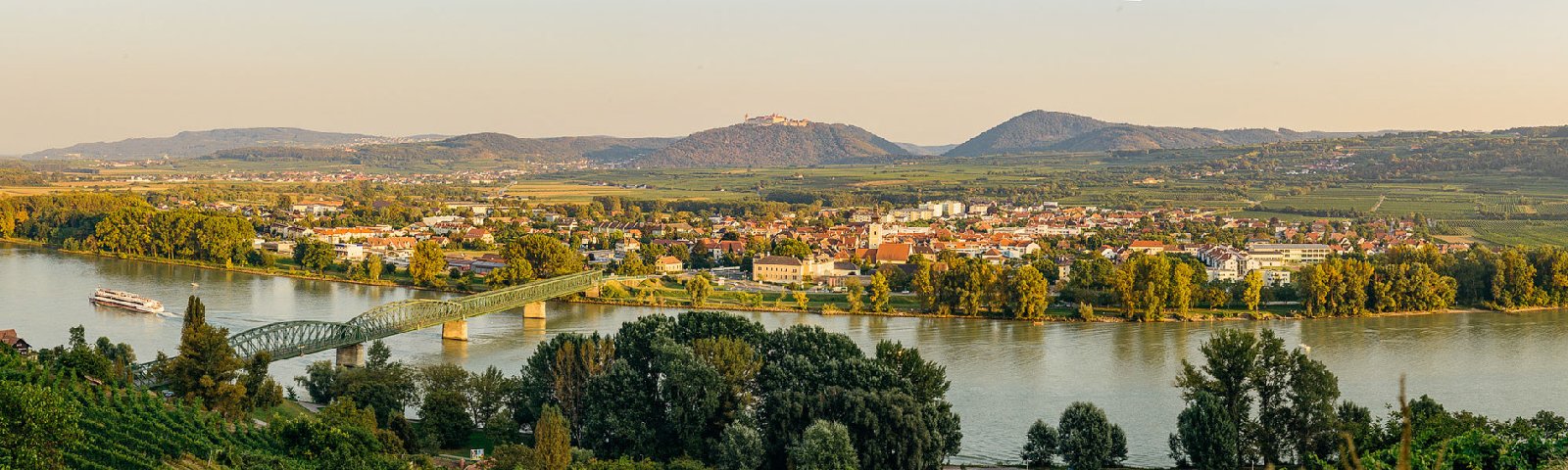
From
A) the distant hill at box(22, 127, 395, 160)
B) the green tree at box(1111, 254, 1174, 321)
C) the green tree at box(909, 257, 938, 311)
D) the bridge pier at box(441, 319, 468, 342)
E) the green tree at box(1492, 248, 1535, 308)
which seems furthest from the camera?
the distant hill at box(22, 127, 395, 160)

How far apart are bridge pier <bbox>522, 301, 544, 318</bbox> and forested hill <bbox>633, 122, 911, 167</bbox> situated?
7938 centimetres

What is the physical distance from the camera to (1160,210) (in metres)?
38.9

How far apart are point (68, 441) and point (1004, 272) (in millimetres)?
14983

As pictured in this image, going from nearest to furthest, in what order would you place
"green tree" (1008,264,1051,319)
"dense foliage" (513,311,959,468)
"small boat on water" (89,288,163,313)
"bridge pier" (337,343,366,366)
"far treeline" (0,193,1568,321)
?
1. "dense foliage" (513,311,959,468)
2. "bridge pier" (337,343,366,366)
3. "small boat on water" (89,288,163,313)
4. "green tree" (1008,264,1051,319)
5. "far treeline" (0,193,1568,321)

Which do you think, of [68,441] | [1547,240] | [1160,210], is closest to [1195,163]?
[1160,210]

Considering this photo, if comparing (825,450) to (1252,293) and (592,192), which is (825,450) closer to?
(1252,293)

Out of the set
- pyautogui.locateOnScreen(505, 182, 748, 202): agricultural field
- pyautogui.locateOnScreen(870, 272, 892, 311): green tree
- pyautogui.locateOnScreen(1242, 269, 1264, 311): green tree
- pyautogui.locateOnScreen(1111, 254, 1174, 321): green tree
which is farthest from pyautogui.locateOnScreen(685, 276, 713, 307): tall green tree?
pyautogui.locateOnScreen(505, 182, 748, 202): agricultural field

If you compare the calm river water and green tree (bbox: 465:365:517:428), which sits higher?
Result: green tree (bbox: 465:365:517:428)

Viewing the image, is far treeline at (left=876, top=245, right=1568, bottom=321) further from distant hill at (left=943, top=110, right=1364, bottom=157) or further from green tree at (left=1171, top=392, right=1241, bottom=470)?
distant hill at (left=943, top=110, right=1364, bottom=157)

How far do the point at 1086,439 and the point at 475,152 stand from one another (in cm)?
9597

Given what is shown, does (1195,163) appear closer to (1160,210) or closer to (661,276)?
(1160,210)

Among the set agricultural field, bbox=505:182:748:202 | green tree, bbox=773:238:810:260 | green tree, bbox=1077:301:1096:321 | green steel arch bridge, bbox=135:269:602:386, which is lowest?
green tree, bbox=1077:301:1096:321

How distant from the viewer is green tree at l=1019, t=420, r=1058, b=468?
10102 mm

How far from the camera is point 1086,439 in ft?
32.6
